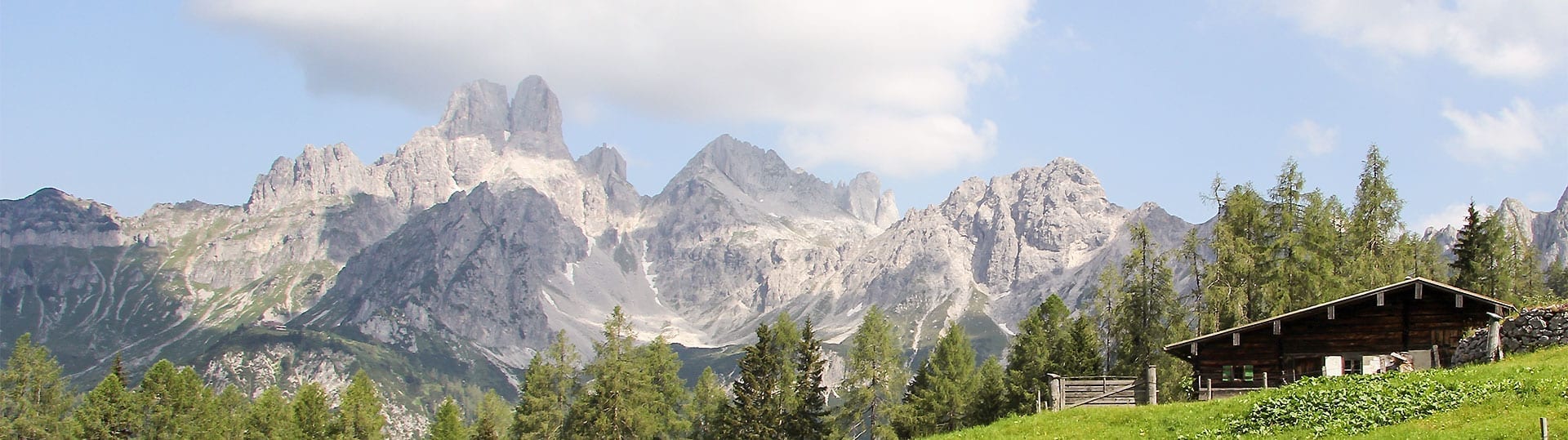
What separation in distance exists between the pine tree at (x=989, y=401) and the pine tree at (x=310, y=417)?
46716 millimetres

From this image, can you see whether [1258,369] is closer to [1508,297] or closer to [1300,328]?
[1300,328]

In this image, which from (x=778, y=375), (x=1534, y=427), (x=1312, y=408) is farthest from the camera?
(x=778, y=375)

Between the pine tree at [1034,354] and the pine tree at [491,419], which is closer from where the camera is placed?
the pine tree at [1034,354]

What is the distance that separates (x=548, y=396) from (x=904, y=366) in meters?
24.9

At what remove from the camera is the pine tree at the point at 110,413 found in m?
84.0

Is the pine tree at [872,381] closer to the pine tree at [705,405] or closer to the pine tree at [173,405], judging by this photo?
the pine tree at [705,405]

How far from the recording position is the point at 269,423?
88.8m

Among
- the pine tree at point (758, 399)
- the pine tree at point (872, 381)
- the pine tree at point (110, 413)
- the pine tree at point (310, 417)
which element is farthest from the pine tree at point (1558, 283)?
the pine tree at point (110, 413)

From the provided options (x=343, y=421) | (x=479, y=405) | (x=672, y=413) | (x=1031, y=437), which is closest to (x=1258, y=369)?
(x=1031, y=437)

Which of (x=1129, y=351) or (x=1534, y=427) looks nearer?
(x=1534, y=427)

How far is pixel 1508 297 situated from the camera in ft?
226

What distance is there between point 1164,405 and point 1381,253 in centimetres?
3397

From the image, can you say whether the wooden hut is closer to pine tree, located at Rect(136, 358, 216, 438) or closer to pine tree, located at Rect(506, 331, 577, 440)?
pine tree, located at Rect(506, 331, 577, 440)

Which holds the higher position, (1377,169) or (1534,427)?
(1377,169)
